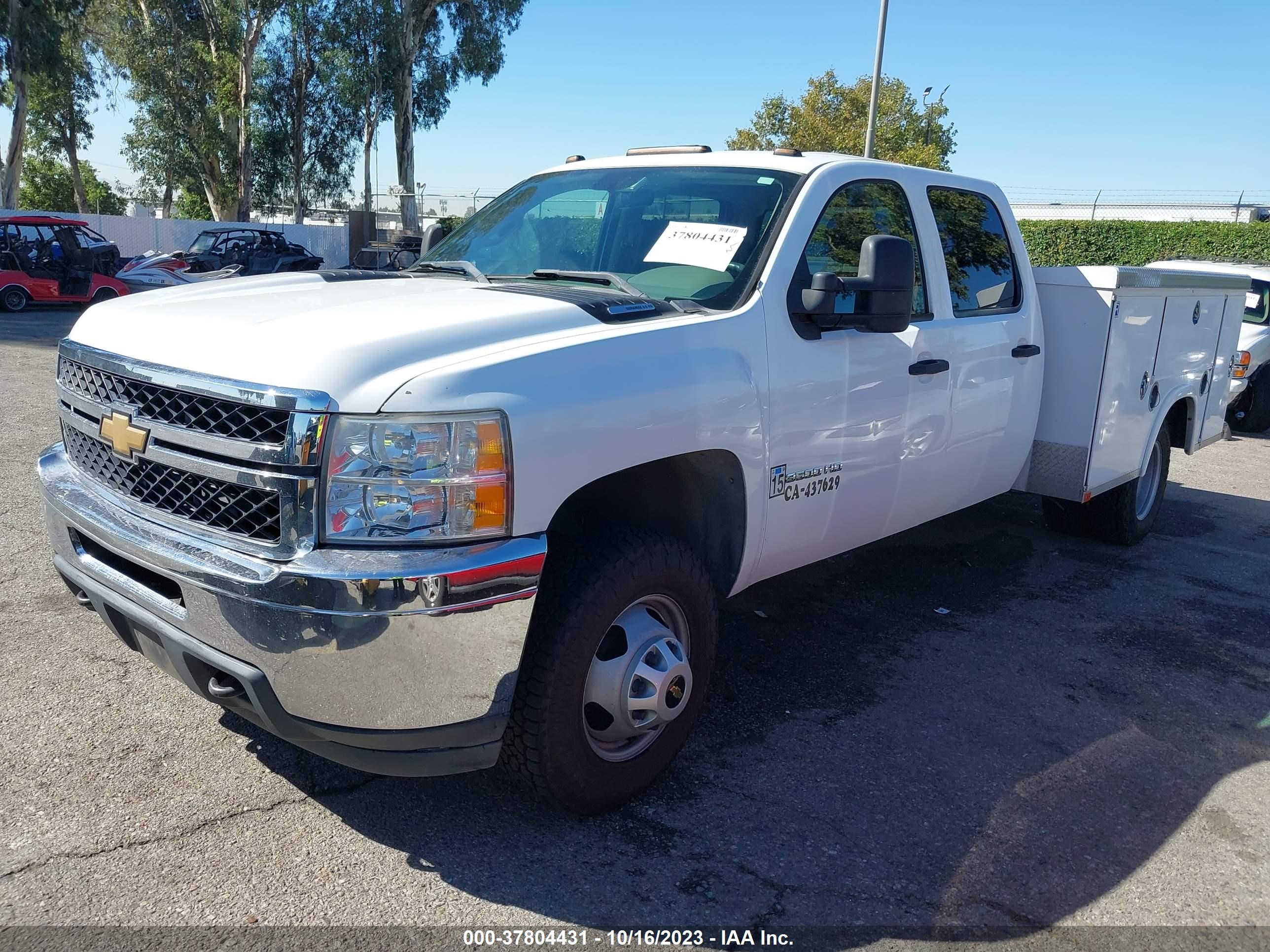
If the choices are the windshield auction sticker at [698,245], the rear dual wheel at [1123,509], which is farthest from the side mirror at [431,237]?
the rear dual wheel at [1123,509]

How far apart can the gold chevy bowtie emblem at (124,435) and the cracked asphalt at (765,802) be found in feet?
3.47

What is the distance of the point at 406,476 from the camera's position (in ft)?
8.33

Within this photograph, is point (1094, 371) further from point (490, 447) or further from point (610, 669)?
point (490, 447)

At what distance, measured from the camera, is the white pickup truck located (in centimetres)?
255

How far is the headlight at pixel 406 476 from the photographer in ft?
8.28

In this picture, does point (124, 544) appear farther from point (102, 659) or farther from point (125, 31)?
point (125, 31)

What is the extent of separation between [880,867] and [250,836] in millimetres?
1821

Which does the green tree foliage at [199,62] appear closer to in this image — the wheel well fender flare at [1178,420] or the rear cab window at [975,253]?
the wheel well fender flare at [1178,420]

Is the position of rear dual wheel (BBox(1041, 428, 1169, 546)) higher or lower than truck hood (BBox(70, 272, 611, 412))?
lower

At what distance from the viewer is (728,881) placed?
9.57 ft

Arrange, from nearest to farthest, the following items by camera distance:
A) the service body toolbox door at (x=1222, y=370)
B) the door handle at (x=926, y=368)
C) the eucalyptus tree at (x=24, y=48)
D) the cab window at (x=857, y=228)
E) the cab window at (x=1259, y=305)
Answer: the cab window at (x=857, y=228), the door handle at (x=926, y=368), the service body toolbox door at (x=1222, y=370), the cab window at (x=1259, y=305), the eucalyptus tree at (x=24, y=48)

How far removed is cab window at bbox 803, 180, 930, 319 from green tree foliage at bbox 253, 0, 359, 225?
119 feet

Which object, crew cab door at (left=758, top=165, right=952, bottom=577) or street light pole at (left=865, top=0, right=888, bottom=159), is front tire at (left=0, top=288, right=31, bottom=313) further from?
crew cab door at (left=758, top=165, right=952, bottom=577)

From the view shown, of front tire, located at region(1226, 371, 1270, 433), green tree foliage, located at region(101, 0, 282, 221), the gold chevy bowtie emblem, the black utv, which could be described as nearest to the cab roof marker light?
the gold chevy bowtie emblem
